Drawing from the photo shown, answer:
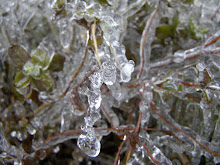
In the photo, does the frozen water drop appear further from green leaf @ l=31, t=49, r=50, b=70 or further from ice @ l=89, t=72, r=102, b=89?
green leaf @ l=31, t=49, r=50, b=70

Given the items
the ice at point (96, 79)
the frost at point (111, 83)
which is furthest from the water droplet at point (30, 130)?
the ice at point (96, 79)

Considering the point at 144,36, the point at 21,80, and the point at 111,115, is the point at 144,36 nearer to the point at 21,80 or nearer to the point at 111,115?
the point at 111,115

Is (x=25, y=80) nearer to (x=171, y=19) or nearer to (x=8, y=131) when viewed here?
(x=8, y=131)

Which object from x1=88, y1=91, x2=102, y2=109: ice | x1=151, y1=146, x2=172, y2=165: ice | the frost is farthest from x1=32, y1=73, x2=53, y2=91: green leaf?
x1=151, y1=146, x2=172, y2=165: ice

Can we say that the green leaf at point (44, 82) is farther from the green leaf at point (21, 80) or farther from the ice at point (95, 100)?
the ice at point (95, 100)

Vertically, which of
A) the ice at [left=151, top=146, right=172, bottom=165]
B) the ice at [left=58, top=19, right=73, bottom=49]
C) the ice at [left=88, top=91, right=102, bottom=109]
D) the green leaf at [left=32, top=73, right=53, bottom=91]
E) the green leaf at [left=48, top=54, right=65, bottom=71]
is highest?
the ice at [left=58, top=19, right=73, bottom=49]
